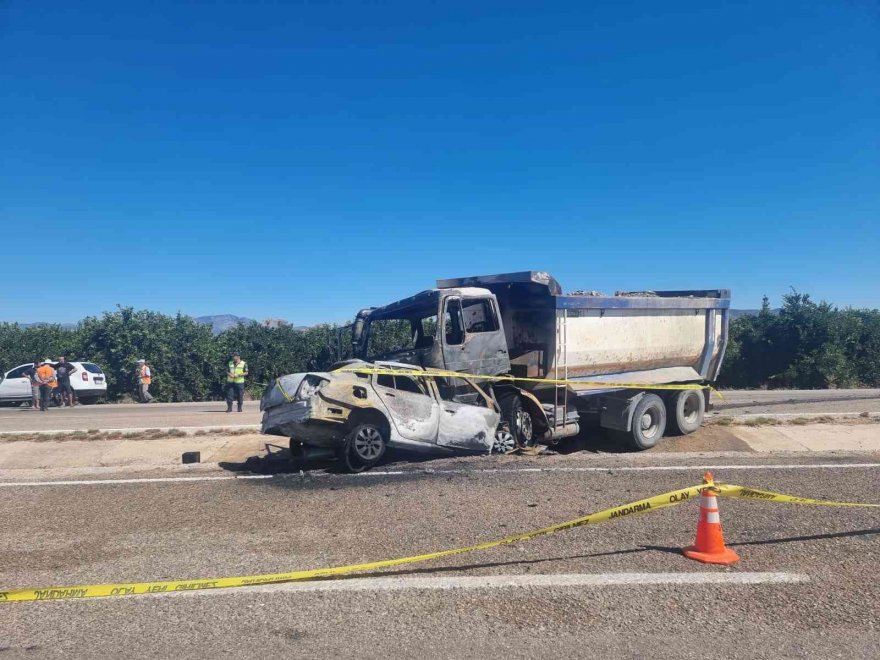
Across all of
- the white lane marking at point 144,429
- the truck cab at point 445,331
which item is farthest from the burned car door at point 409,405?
the white lane marking at point 144,429

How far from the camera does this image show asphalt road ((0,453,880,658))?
3.79 metres

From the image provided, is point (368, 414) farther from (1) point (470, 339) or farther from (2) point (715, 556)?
(2) point (715, 556)

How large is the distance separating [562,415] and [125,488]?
6.22 metres

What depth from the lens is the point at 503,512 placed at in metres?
6.30

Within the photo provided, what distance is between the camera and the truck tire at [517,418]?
9547 millimetres

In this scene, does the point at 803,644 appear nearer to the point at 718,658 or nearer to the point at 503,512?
the point at 718,658

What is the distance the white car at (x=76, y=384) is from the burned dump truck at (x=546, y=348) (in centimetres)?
1653

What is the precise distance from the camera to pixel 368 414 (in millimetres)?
8031

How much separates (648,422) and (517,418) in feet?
8.06

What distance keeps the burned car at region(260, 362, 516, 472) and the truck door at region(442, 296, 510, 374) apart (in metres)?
0.41

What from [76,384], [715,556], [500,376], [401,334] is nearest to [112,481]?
[401,334]

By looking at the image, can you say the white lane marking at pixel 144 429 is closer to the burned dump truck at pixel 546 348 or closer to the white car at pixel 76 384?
the burned dump truck at pixel 546 348

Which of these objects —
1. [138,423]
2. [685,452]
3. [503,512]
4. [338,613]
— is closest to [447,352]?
[503,512]

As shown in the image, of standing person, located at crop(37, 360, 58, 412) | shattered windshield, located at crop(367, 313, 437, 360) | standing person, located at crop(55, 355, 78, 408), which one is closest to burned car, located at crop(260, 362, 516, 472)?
shattered windshield, located at crop(367, 313, 437, 360)
